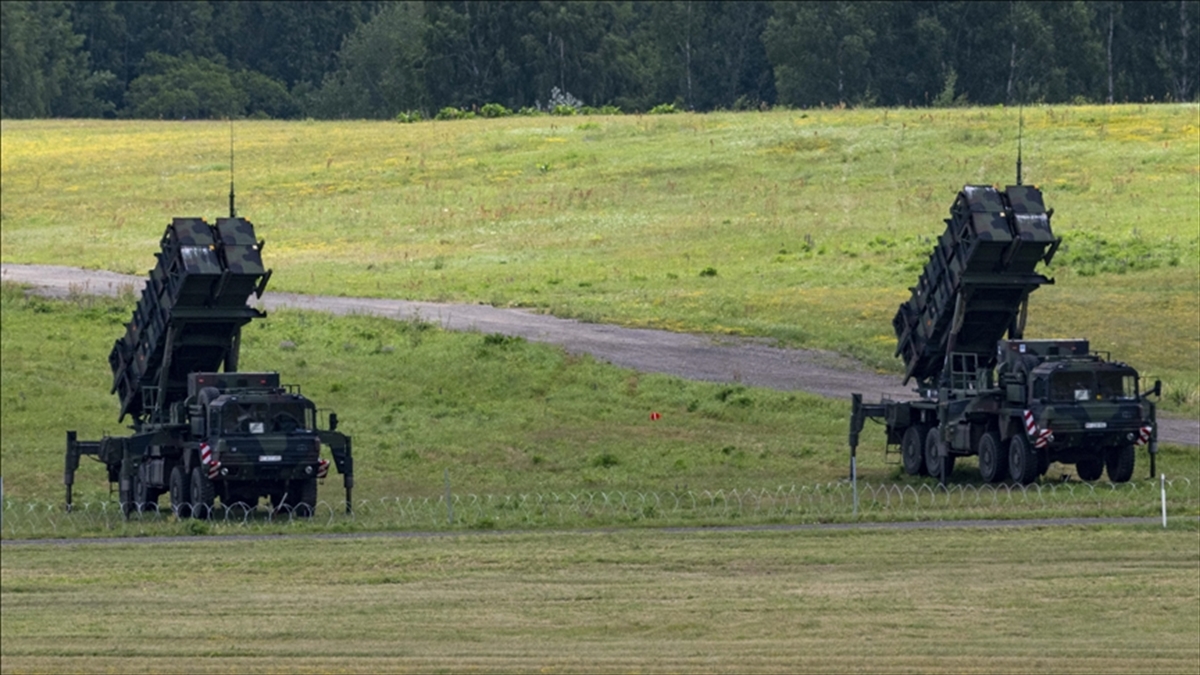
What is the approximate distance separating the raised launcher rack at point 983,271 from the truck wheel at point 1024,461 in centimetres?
344

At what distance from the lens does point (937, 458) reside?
145 feet

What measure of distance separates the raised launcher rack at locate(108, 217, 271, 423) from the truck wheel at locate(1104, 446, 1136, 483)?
15.8m

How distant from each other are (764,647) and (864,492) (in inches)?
702

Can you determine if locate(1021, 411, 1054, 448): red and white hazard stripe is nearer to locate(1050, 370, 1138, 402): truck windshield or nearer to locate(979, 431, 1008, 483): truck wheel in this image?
locate(1050, 370, 1138, 402): truck windshield

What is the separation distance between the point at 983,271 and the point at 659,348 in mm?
15955

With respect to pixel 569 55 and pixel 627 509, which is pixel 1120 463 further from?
pixel 569 55

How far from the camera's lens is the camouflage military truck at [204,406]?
3862 centimetres

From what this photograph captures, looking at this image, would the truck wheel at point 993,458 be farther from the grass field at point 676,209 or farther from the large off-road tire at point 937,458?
the grass field at point 676,209

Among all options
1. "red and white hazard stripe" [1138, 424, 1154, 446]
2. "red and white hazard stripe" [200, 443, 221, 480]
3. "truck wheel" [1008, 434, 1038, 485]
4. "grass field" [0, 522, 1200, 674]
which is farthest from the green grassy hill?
"grass field" [0, 522, 1200, 674]

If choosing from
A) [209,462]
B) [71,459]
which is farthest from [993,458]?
[71,459]

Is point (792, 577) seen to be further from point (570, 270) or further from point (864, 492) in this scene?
point (570, 270)

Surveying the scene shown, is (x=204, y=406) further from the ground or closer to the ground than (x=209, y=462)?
further from the ground

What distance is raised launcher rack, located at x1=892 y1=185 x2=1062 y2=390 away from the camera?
43.7 meters

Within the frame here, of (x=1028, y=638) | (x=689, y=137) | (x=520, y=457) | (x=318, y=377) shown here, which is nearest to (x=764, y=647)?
(x=1028, y=638)
